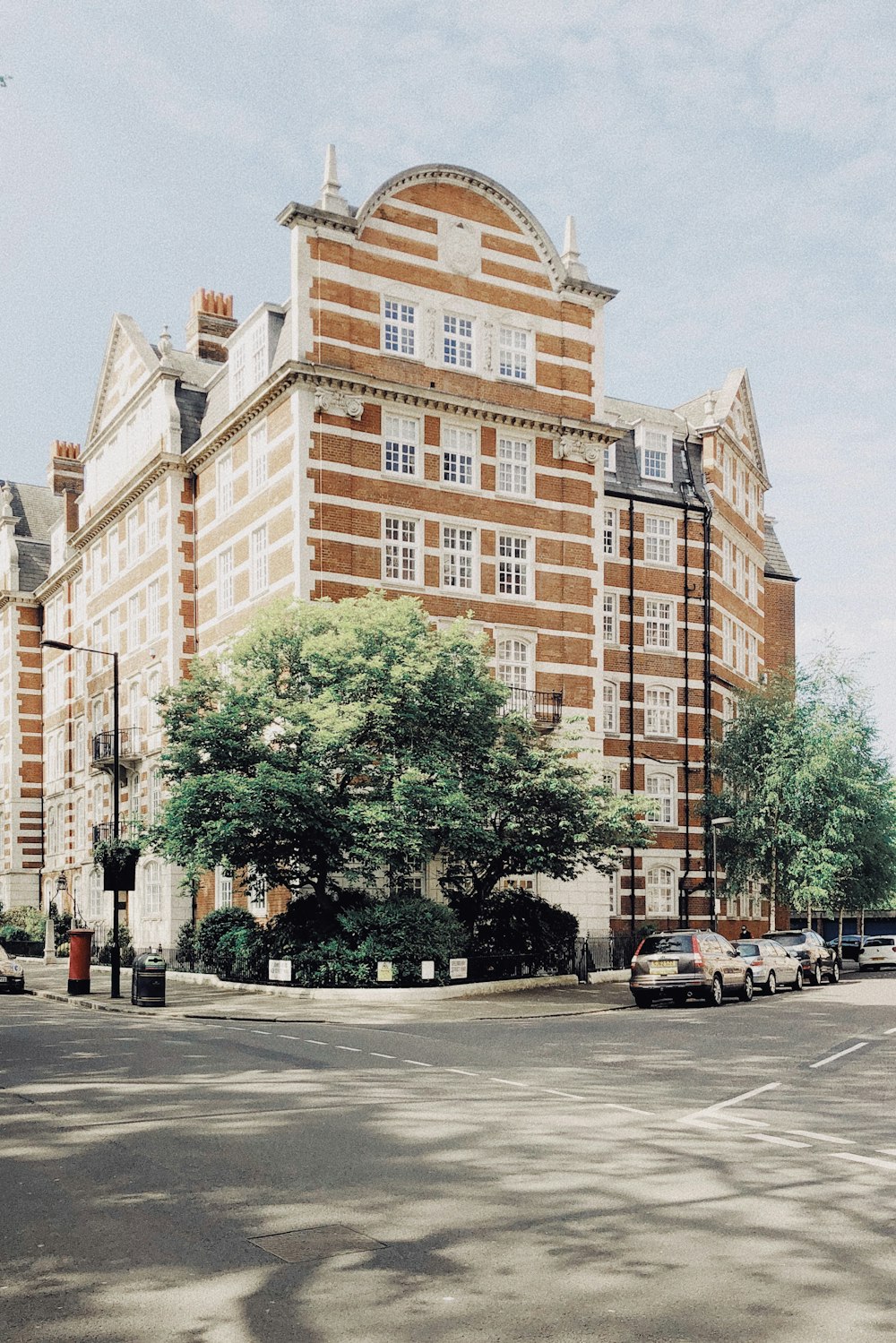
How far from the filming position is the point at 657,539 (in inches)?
1980

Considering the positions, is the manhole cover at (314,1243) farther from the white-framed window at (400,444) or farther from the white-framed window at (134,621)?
the white-framed window at (134,621)

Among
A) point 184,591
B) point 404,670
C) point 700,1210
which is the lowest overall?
point 700,1210

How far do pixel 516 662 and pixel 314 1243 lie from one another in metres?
33.1

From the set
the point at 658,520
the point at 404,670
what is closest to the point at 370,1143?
the point at 404,670

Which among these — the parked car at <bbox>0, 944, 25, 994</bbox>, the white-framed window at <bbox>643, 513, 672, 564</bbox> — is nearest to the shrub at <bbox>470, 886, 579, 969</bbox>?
the parked car at <bbox>0, 944, 25, 994</bbox>

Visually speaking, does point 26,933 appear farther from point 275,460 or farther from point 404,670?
point 404,670

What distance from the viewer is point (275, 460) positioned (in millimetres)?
38656

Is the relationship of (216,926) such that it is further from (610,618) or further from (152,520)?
(610,618)

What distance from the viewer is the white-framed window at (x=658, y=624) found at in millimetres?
49406

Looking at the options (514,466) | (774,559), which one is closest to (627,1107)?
(514,466)

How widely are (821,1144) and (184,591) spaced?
36.1m

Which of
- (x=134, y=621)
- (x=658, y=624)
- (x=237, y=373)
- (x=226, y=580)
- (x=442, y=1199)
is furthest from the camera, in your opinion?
(x=658, y=624)

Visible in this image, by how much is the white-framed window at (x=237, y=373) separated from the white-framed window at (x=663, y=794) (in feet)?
64.1

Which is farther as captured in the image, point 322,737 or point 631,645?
point 631,645
